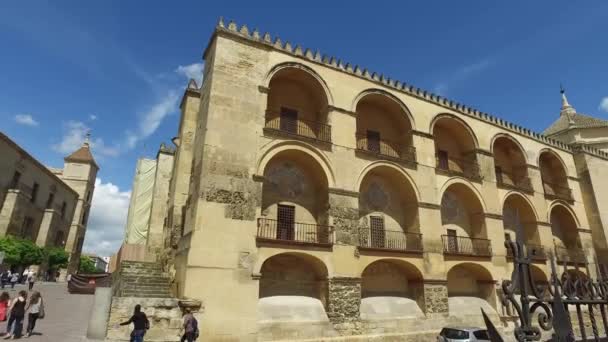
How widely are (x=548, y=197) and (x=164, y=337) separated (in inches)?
925

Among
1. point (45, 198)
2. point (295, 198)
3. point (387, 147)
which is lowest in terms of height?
point (295, 198)

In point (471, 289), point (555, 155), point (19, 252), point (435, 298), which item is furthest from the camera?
point (19, 252)

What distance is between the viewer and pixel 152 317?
10.4 m

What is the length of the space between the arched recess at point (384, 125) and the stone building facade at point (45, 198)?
27293 mm

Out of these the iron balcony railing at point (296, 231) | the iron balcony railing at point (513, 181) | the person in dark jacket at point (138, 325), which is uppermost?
the iron balcony railing at point (513, 181)

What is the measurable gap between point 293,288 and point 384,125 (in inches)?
395

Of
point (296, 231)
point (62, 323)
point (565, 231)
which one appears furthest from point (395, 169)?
point (565, 231)

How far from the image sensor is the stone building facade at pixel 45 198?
2798 centimetres

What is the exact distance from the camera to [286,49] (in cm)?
1596

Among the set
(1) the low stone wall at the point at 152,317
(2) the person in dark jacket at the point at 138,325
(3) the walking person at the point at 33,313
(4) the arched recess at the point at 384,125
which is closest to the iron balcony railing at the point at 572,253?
(4) the arched recess at the point at 384,125

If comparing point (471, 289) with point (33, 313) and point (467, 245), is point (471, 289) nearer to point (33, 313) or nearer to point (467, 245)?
point (467, 245)

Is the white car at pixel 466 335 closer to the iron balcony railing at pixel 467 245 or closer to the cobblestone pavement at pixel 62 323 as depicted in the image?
the iron balcony railing at pixel 467 245

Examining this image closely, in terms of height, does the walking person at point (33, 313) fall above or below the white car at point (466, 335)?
above

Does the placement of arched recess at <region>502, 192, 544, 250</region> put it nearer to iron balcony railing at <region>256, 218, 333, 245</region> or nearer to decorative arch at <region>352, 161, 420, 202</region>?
decorative arch at <region>352, 161, 420, 202</region>
